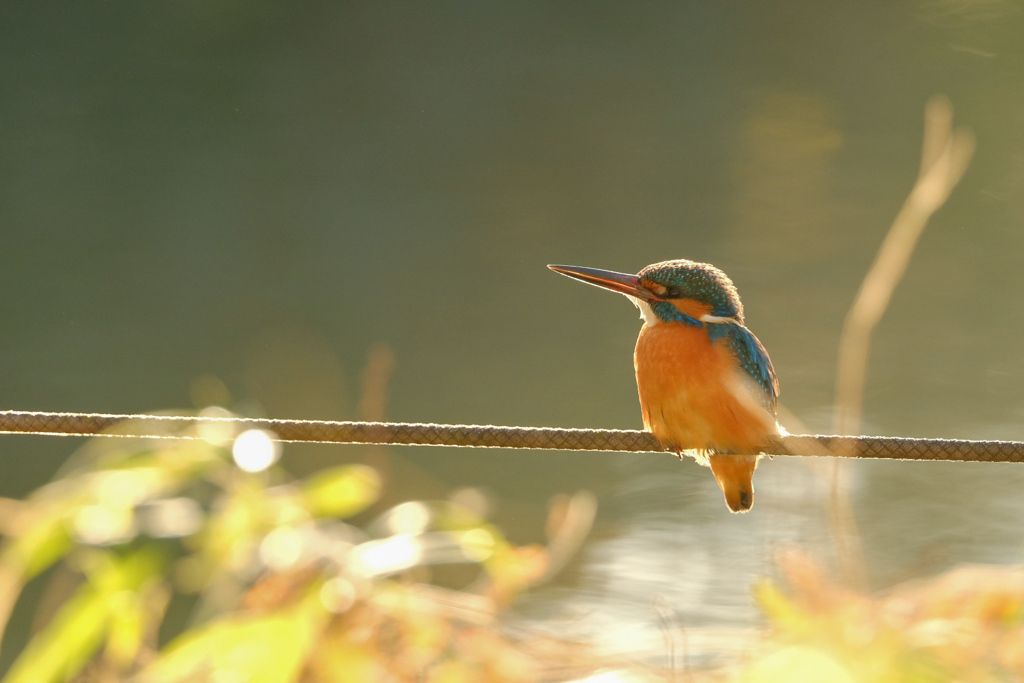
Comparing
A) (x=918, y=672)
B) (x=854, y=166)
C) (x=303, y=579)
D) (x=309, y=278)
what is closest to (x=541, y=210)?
(x=309, y=278)

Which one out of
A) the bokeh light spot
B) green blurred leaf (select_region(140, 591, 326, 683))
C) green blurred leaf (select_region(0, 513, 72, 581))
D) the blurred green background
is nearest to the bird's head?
the bokeh light spot

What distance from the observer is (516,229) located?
8.90 meters

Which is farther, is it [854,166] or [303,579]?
[854,166]

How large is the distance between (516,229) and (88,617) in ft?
24.7

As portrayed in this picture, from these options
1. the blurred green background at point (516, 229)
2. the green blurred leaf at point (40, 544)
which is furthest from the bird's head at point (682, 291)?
the blurred green background at point (516, 229)

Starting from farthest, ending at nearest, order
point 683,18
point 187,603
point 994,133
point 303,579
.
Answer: point 683,18 → point 994,133 → point 187,603 → point 303,579

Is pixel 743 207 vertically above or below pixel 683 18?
below

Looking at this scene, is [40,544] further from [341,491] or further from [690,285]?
[690,285]

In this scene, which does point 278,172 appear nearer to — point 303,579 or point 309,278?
point 309,278

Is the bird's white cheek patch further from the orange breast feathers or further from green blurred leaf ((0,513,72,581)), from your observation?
green blurred leaf ((0,513,72,581))

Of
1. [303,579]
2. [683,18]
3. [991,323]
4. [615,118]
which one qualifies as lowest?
[991,323]

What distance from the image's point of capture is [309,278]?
8.12 meters

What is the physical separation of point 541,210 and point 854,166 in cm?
328

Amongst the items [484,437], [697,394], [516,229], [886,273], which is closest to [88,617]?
[484,437]
